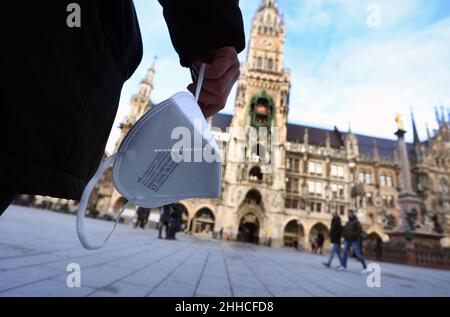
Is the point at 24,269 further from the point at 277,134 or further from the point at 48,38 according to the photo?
the point at 277,134

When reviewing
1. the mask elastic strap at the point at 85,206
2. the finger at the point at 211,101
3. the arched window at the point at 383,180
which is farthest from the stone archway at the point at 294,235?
the mask elastic strap at the point at 85,206

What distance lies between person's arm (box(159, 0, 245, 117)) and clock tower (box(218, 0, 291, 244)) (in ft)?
78.0

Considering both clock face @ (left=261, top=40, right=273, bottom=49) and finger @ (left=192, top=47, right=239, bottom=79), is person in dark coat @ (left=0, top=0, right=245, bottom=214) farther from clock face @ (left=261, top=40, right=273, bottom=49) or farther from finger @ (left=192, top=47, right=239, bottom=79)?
clock face @ (left=261, top=40, right=273, bottom=49)

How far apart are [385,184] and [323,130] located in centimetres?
1386

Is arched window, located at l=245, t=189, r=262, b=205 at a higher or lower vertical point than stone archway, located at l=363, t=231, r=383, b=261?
higher

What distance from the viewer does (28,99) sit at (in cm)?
56

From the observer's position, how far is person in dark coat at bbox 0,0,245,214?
0.54 m

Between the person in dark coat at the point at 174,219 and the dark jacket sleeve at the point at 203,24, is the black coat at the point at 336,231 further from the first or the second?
the dark jacket sleeve at the point at 203,24

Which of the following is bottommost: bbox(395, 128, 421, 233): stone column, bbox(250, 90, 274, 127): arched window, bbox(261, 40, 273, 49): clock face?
bbox(395, 128, 421, 233): stone column

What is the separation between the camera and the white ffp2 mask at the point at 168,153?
0.89 meters

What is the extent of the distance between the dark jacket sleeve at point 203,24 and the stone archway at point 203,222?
30.4 meters

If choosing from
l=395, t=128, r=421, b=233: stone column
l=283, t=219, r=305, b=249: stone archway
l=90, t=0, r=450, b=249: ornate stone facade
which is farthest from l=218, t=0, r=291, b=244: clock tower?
l=395, t=128, r=421, b=233: stone column

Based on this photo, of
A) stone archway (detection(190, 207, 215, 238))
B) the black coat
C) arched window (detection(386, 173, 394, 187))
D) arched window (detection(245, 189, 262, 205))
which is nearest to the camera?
the black coat
